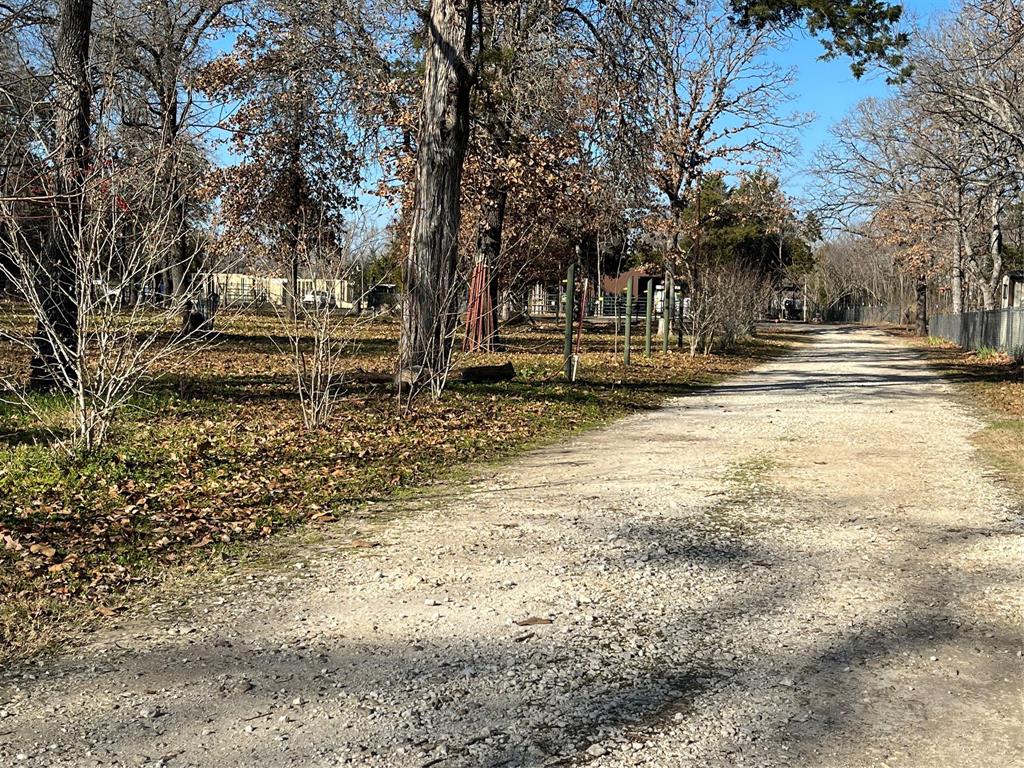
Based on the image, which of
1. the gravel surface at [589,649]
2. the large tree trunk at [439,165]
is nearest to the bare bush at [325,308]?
the large tree trunk at [439,165]

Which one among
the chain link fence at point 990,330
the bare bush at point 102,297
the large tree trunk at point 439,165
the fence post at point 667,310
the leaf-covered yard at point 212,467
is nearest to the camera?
the leaf-covered yard at point 212,467

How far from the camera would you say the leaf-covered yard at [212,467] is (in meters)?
4.91

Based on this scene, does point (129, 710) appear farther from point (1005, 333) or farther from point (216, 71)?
point (1005, 333)

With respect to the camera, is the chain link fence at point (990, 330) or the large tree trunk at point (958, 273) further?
the large tree trunk at point (958, 273)

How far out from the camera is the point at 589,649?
3812mm

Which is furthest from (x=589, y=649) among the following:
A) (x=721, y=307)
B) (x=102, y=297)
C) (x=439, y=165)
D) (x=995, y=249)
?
(x=995, y=249)

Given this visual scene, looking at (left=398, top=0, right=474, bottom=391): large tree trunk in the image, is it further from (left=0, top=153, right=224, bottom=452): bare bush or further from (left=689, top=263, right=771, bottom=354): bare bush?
(left=689, top=263, right=771, bottom=354): bare bush

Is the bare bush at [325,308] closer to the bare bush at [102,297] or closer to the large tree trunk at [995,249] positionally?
the bare bush at [102,297]

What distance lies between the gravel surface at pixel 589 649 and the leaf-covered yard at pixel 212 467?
66cm

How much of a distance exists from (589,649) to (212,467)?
452 centimetres

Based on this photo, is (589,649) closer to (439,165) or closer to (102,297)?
(102,297)

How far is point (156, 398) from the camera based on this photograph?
10.6 meters

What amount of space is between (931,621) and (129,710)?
10.6 feet

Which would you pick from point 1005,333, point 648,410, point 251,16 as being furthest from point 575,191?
point 1005,333
